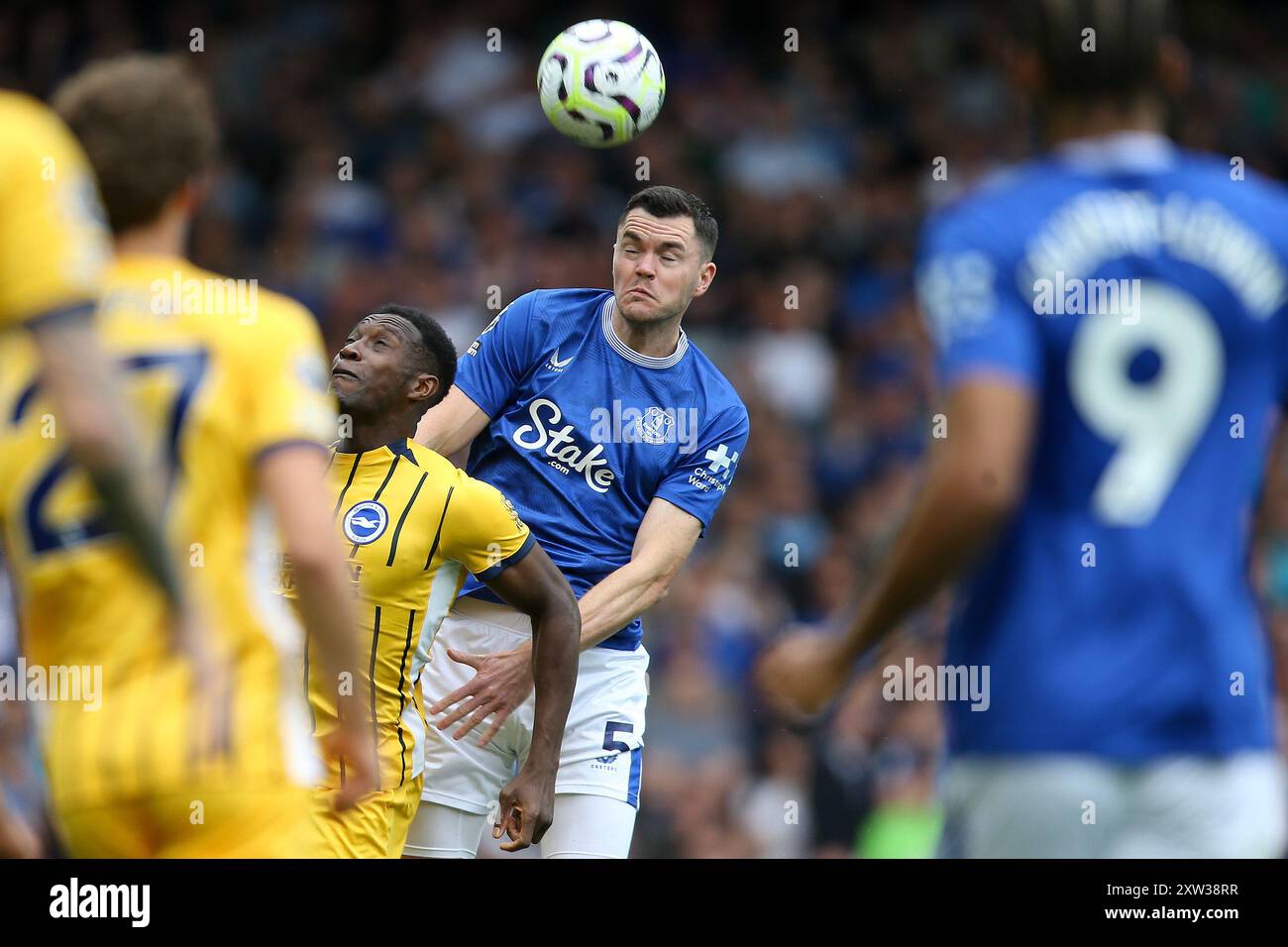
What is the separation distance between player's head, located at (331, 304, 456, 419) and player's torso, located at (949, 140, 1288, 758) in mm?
3016

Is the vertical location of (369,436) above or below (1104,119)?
below

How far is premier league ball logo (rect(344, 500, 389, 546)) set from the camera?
5387mm

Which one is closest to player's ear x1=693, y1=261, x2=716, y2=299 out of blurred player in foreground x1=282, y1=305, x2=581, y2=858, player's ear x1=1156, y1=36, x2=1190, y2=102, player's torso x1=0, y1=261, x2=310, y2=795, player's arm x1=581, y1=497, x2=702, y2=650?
player's arm x1=581, y1=497, x2=702, y2=650

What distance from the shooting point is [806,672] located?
3.16 m

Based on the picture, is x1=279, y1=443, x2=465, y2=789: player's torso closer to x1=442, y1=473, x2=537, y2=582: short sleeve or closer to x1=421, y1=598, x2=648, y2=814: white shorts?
x1=442, y1=473, x2=537, y2=582: short sleeve

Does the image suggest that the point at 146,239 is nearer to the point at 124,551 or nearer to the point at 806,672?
the point at 124,551

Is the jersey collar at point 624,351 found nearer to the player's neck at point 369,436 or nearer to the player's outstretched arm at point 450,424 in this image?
the player's outstretched arm at point 450,424

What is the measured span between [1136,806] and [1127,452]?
0.61m

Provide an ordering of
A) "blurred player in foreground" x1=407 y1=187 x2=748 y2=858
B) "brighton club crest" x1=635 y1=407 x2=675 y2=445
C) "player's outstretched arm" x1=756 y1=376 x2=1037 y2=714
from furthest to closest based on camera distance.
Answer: "brighton club crest" x1=635 y1=407 x2=675 y2=445, "blurred player in foreground" x1=407 y1=187 x2=748 y2=858, "player's outstretched arm" x1=756 y1=376 x2=1037 y2=714

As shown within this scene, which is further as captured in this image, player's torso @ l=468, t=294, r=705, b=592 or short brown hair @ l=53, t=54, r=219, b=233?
player's torso @ l=468, t=294, r=705, b=592

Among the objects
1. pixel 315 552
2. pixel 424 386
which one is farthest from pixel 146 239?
pixel 424 386

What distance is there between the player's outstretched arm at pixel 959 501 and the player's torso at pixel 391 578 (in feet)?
8.51
